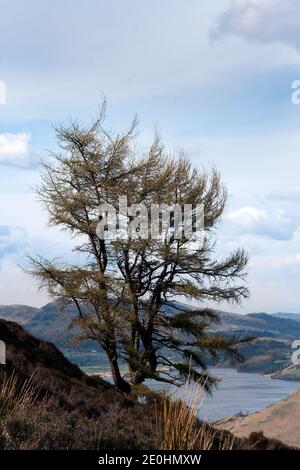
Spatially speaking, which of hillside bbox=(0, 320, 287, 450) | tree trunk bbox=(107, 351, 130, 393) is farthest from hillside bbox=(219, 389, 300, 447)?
hillside bbox=(0, 320, 287, 450)

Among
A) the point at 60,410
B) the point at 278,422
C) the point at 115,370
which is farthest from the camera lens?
the point at 278,422

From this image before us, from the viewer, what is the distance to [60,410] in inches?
473

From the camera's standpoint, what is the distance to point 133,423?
1277 cm

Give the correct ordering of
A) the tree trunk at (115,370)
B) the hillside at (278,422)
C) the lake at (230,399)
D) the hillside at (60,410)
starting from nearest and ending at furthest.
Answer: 1. the hillside at (60,410)
2. the lake at (230,399)
3. the tree trunk at (115,370)
4. the hillside at (278,422)

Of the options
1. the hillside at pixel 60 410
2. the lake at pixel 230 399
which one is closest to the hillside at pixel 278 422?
the lake at pixel 230 399

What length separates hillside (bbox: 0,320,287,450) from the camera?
904 centimetres

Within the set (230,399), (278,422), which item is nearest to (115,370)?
(278,422)

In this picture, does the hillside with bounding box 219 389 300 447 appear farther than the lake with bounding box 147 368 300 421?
Yes

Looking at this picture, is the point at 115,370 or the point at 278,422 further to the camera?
the point at 278,422

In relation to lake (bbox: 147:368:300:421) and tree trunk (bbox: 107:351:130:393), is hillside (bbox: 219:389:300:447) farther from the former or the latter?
tree trunk (bbox: 107:351:130:393)

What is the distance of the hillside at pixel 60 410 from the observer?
9.04 m

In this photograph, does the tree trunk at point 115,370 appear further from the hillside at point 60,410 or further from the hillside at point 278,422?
the hillside at point 278,422

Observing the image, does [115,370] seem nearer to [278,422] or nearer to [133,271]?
[133,271]
